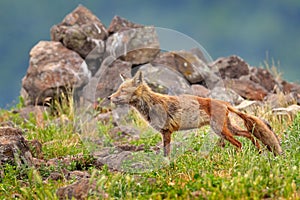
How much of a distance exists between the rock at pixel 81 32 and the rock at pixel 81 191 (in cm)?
991

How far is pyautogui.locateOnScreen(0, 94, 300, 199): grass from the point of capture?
491 cm

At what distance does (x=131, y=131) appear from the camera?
11.6m

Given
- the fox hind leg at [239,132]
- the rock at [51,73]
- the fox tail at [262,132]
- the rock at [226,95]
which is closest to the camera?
the fox tail at [262,132]

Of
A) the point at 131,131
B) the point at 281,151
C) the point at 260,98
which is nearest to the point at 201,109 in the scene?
the point at 281,151

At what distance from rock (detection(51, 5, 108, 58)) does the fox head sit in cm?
754

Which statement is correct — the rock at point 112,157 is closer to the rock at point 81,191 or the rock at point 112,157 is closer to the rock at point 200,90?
the rock at point 81,191

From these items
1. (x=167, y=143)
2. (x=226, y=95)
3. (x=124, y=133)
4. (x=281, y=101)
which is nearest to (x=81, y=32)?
(x=124, y=133)

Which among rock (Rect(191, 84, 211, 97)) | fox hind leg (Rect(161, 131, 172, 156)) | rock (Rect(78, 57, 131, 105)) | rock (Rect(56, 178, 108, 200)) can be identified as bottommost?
rock (Rect(56, 178, 108, 200))

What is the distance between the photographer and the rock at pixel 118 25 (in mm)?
16098

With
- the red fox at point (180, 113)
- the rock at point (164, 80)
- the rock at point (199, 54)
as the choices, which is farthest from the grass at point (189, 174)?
the rock at point (199, 54)

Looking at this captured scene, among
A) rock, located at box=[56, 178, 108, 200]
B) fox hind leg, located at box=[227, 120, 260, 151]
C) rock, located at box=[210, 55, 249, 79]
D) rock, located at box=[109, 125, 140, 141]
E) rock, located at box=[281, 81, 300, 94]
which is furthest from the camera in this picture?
rock, located at box=[210, 55, 249, 79]

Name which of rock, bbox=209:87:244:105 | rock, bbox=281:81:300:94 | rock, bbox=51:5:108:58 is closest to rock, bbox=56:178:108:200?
rock, bbox=209:87:244:105

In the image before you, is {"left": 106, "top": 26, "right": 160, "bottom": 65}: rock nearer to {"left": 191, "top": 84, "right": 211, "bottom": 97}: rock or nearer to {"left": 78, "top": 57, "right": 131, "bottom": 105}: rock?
{"left": 78, "top": 57, "right": 131, "bottom": 105}: rock

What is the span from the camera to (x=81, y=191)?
5.27 metres
